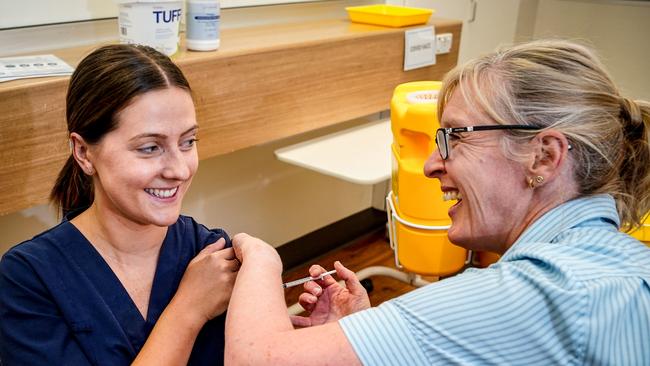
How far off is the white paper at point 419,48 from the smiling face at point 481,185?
4.71 ft

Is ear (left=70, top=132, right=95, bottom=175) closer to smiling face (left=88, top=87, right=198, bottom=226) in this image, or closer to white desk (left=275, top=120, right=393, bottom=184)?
smiling face (left=88, top=87, right=198, bottom=226)

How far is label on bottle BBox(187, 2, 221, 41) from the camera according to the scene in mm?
1801

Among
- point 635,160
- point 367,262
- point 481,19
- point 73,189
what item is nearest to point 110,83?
point 73,189

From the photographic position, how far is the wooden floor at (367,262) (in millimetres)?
2748

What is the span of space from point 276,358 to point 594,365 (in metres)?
0.42

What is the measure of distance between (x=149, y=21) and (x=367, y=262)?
175 cm

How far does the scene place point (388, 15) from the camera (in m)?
2.41

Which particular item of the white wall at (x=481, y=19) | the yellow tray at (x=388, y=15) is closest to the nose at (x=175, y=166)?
the yellow tray at (x=388, y=15)

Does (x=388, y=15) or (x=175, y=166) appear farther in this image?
(x=388, y=15)

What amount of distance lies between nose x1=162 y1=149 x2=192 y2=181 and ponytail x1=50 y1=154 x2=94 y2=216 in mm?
224

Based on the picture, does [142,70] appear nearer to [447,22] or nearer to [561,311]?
[561,311]

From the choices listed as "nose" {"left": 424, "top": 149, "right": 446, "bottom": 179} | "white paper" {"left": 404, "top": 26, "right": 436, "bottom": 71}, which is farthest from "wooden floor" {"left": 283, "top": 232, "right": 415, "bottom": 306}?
"nose" {"left": 424, "top": 149, "right": 446, "bottom": 179}

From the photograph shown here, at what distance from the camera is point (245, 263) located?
106 centimetres

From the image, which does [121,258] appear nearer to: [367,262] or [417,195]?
[417,195]
